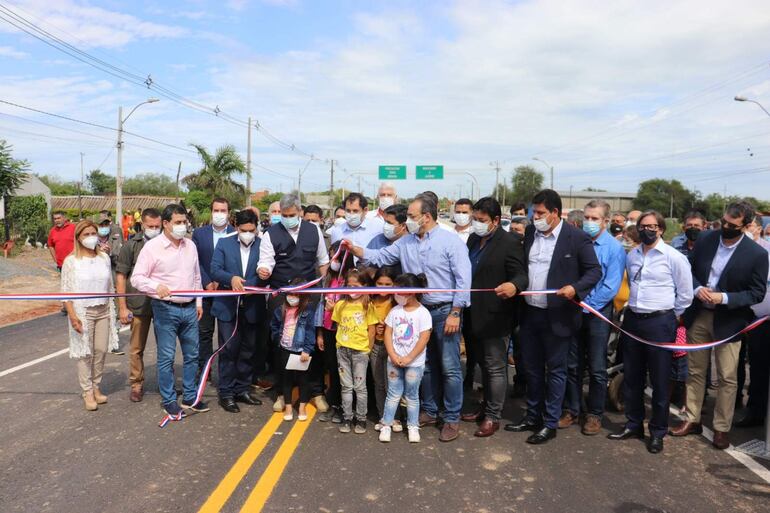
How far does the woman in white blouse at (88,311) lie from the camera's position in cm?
606

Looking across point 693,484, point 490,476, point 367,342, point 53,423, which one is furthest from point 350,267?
point 693,484

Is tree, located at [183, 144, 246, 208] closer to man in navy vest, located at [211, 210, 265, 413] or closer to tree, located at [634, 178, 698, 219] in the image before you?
man in navy vest, located at [211, 210, 265, 413]

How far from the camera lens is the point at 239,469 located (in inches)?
180

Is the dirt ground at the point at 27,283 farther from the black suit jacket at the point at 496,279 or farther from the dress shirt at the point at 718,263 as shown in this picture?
the dress shirt at the point at 718,263

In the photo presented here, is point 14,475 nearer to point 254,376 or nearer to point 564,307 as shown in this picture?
point 254,376

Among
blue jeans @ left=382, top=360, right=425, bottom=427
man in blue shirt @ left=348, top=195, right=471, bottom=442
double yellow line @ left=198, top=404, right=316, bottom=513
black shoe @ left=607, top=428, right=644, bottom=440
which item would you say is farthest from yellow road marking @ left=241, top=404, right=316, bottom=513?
black shoe @ left=607, top=428, right=644, bottom=440

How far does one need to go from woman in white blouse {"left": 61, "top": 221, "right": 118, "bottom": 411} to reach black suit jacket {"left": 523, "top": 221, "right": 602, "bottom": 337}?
4.49 meters

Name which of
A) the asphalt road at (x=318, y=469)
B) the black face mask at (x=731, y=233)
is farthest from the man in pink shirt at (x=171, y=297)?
the black face mask at (x=731, y=233)

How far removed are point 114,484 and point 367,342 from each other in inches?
91.0

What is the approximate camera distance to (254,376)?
6.95 meters

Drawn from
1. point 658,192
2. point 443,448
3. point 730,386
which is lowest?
point 443,448

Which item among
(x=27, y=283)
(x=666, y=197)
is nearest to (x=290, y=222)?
(x=27, y=283)

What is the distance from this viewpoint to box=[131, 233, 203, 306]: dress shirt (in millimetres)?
5770

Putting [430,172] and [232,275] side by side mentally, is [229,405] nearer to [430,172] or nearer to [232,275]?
[232,275]
